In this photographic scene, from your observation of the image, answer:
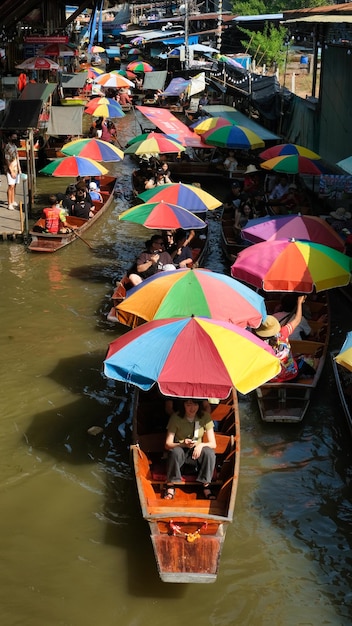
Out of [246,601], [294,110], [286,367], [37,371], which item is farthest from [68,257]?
[294,110]

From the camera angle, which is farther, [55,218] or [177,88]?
[177,88]

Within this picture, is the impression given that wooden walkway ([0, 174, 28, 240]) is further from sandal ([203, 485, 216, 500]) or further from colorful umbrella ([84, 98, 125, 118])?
sandal ([203, 485, 216, 500])

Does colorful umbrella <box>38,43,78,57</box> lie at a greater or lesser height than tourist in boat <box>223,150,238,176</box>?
greater

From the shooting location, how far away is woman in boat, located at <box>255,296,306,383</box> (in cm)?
1034

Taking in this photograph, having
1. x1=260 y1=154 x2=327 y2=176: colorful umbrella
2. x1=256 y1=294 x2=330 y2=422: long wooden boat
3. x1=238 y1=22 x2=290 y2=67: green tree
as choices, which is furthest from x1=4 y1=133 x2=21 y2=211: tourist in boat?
x1=238 y1=22 x2=290 y2=67: green tree

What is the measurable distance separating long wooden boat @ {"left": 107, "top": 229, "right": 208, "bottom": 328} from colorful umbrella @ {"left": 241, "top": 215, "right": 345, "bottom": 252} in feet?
5.24

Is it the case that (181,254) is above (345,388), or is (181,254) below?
above

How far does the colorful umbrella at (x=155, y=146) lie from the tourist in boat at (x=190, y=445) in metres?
12.9

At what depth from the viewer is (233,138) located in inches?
830

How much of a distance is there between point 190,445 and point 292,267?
391cm

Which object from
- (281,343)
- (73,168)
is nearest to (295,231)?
(281,343)

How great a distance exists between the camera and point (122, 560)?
8.01m

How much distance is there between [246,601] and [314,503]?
6.32 ft

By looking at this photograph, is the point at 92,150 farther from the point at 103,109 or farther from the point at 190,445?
the point at 190,445
